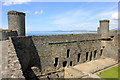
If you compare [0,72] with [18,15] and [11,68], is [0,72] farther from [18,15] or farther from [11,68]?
[18,15]

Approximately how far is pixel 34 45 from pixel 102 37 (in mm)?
15413

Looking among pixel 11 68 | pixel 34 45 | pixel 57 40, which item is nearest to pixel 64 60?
pixel 57 40

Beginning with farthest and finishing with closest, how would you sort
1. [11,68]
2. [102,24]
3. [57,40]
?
[102,24] < [57,40] < [11,68]

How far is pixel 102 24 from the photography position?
76.3 ft

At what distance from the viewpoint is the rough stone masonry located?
1250cm

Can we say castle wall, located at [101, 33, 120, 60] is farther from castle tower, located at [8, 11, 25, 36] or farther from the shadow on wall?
castle tower, located at [8, 11, 25, 36]

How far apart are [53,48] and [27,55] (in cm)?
425

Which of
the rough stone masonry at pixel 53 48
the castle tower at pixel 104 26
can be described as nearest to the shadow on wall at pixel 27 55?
the rough stone masonry at pixel 53 48

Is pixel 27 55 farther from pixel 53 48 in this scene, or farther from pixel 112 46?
pixel 112 46

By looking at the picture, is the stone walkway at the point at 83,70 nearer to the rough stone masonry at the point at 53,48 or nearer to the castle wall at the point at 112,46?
the rough stone masonry at the point at 53,48

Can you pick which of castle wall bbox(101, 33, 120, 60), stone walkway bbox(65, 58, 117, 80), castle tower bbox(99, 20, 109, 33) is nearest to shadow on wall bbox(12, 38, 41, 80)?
stone walkway bbox(65, 58, 117, 80)

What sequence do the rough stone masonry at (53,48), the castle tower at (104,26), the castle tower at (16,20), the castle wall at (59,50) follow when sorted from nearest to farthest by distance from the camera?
the rough stone masonry at (53,48)
the castle wall at (59,50)
the castle tower at (16,20)
the castle tower at (104,26)

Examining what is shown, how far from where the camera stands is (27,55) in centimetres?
1404

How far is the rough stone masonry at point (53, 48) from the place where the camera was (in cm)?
1250
